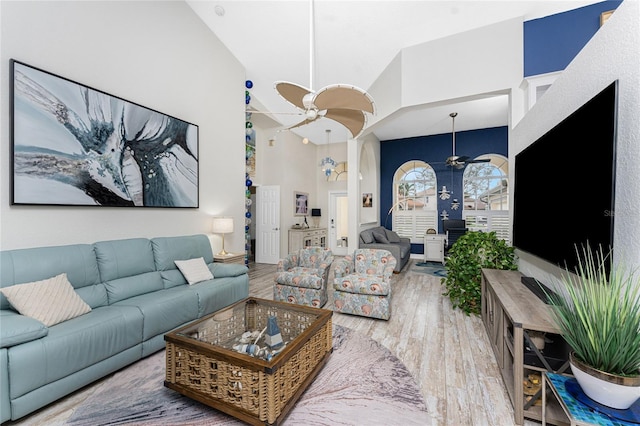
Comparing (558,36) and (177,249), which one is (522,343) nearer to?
(558,36)

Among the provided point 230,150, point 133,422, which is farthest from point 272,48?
point 133,422

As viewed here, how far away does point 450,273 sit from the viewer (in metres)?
3.60

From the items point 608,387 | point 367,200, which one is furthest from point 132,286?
point 367,200

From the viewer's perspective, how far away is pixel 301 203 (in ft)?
25.3

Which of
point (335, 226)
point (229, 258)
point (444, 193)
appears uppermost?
point (444, 193)

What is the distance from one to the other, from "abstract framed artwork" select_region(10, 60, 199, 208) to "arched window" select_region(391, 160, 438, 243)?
5.78 meters

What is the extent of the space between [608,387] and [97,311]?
3277 mm

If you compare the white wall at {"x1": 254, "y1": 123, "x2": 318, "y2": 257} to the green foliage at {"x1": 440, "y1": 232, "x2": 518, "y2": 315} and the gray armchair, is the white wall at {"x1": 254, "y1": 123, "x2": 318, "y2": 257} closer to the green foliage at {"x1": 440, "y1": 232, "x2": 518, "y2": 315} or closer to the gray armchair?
the gray armchair

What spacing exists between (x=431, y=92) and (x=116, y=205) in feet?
13.9

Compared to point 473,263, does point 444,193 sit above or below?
above

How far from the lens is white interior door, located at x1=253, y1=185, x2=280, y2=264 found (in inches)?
272

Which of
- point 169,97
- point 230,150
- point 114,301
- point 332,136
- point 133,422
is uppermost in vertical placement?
point 332,136

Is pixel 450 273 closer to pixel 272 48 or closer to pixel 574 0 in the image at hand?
pixel 574 0

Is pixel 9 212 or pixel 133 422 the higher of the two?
pixel 9 212
